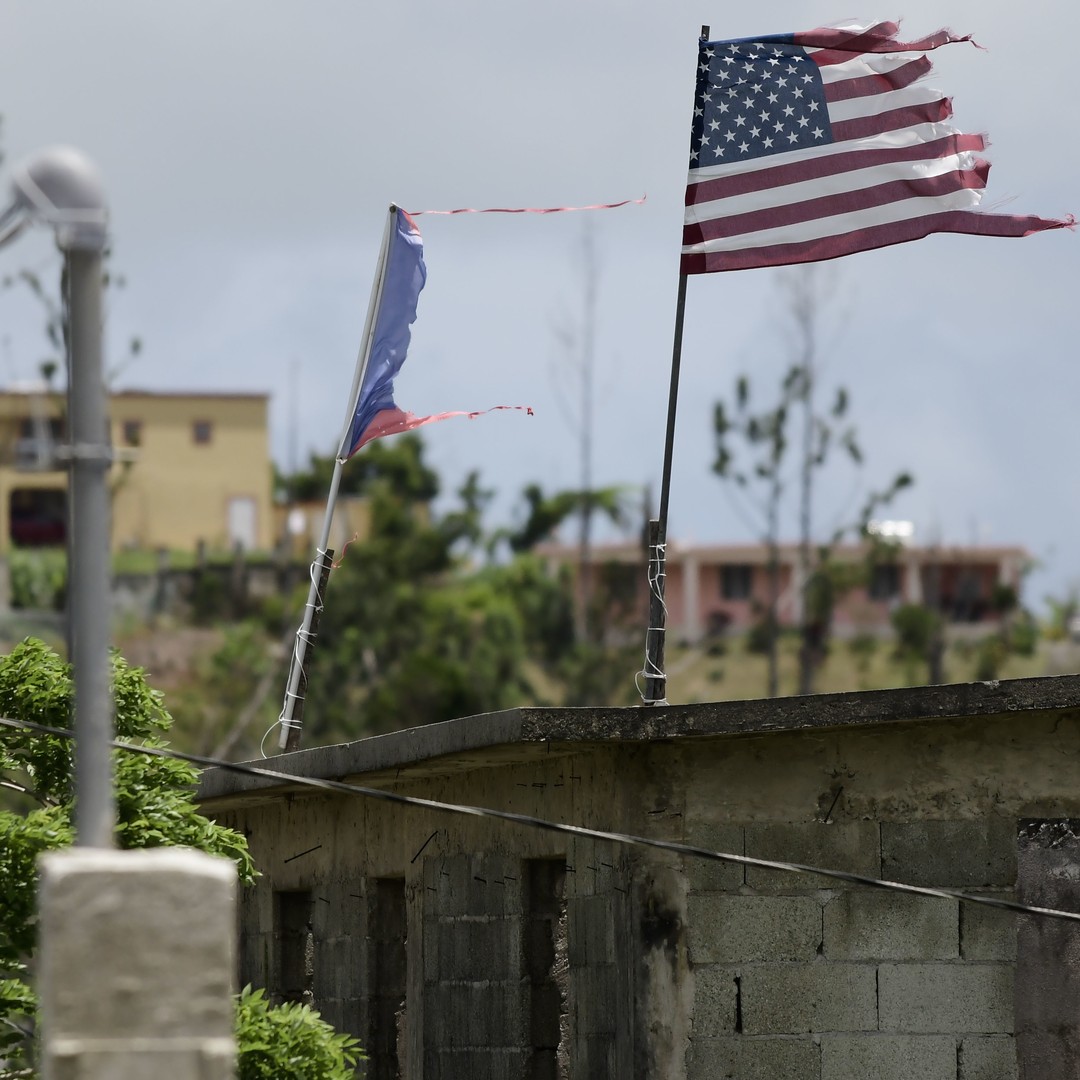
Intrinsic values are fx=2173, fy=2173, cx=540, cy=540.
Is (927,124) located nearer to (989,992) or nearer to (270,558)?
(989,992)

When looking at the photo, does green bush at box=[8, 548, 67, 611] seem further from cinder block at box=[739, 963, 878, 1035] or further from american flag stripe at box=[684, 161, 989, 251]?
cinder block at box=[739, 963, 878, 1035]

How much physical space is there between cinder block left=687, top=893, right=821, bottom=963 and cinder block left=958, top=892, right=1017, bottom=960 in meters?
0.66

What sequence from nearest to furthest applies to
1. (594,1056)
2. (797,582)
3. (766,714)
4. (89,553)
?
(89,553) → (766,714) → (594,1056) → (797,582)

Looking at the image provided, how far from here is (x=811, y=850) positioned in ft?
32.9

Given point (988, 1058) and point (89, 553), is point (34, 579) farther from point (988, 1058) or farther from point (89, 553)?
point (89, 553)

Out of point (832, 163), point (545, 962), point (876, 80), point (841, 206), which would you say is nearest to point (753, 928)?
point (545, 962)

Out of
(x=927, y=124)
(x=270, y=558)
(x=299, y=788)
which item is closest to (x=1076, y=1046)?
(x=927, y=124)

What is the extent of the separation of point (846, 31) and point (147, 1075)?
7994 millimetres

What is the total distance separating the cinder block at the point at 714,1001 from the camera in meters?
9.85

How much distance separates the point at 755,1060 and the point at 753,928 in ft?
1.93

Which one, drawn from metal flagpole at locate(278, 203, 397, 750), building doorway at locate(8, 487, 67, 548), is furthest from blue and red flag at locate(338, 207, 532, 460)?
building doorway at locate(8, 487, 67, 548)

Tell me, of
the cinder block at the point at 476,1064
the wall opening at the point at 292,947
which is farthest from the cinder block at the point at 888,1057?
the wall opening at the point at 292,947

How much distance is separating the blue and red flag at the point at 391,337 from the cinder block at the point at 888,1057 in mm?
5790

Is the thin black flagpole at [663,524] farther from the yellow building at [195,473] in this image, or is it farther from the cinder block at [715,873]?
the yellow building at [195,473]
